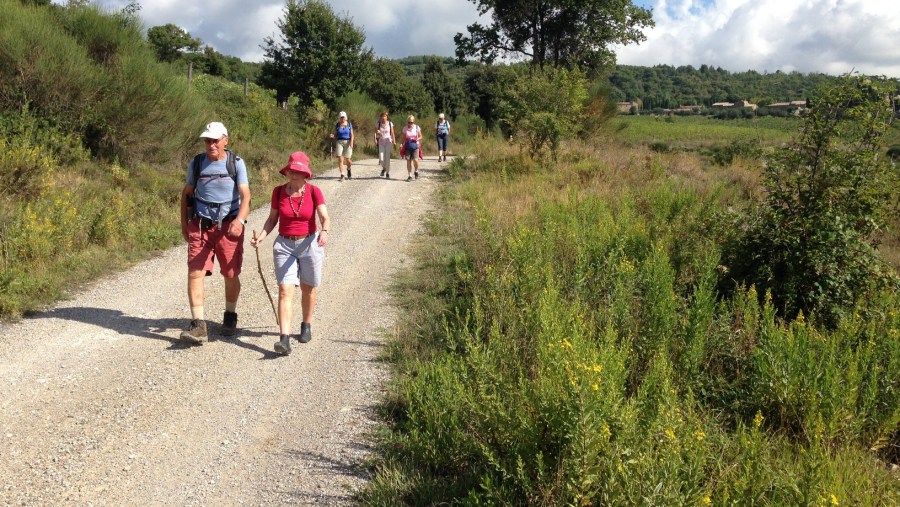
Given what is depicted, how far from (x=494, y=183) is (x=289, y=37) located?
1520 cm

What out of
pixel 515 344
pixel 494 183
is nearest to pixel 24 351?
pixel 515 344

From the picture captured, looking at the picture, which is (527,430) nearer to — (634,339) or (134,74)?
(634,339)

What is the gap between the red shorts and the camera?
6.16 metres

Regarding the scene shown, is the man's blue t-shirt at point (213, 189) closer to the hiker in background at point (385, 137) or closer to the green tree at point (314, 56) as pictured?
the hiker in background at point (385, 137)

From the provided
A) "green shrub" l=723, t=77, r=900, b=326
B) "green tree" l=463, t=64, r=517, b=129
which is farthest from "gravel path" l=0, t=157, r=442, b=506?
"green tree" l=463, t=64, r=517, b=129

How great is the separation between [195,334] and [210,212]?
1128 millimetres

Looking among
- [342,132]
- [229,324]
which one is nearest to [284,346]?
[229,324]

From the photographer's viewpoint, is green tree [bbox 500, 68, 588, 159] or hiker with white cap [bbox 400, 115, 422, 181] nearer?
green tree [bbox 500, 68, 588, 159]

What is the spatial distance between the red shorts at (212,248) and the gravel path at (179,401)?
2.38 feet

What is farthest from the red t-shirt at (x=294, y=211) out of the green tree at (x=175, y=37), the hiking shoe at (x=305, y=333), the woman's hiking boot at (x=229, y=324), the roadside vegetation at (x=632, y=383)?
the green tree at (x=175, y=37)

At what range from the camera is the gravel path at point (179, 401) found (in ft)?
13.0

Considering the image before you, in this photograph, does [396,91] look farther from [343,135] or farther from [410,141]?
[343,135]

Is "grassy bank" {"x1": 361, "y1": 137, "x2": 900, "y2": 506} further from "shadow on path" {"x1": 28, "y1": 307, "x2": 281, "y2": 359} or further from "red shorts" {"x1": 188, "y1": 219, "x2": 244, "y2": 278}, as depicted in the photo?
"red shorts" {"x1": 188, "y1": 219, "x2": 244, "y2": 278}

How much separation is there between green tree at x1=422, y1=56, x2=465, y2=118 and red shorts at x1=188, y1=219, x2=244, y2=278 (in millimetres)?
57202
